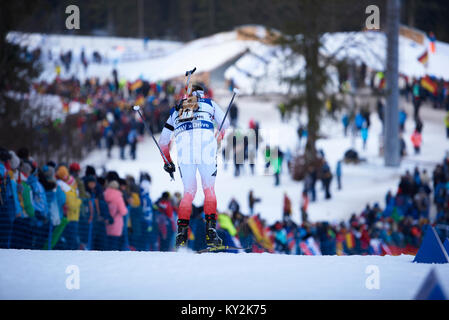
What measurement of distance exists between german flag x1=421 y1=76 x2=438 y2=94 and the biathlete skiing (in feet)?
96.4

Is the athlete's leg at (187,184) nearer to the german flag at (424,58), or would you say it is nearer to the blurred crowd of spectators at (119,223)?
the blurred crowd of spectators at (119,223)

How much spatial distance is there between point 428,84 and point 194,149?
30.3 m

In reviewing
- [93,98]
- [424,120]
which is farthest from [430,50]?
[93,98]

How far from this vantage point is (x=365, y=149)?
117 feet

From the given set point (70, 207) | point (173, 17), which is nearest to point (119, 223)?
point (70, 207)

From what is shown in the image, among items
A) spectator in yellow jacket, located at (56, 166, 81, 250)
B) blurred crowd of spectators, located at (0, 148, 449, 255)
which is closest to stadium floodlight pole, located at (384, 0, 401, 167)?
blurred crowd of spectators, located at (0, 148, 449, 255)

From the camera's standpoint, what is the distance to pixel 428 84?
127 ft

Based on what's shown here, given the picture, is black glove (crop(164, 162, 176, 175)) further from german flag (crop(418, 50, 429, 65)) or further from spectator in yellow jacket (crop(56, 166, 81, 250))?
german flag (crop(418, 50, 429, 65))

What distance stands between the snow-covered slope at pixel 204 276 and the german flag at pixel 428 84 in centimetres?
2936

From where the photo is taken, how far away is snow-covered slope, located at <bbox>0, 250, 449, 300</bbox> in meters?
7.54

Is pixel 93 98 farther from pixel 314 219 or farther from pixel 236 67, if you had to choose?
pixel 314 219

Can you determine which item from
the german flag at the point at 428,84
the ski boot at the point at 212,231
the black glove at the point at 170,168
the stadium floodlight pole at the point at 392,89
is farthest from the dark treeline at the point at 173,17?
the ski boot at the point at 212,231

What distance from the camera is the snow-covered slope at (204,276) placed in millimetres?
7535
